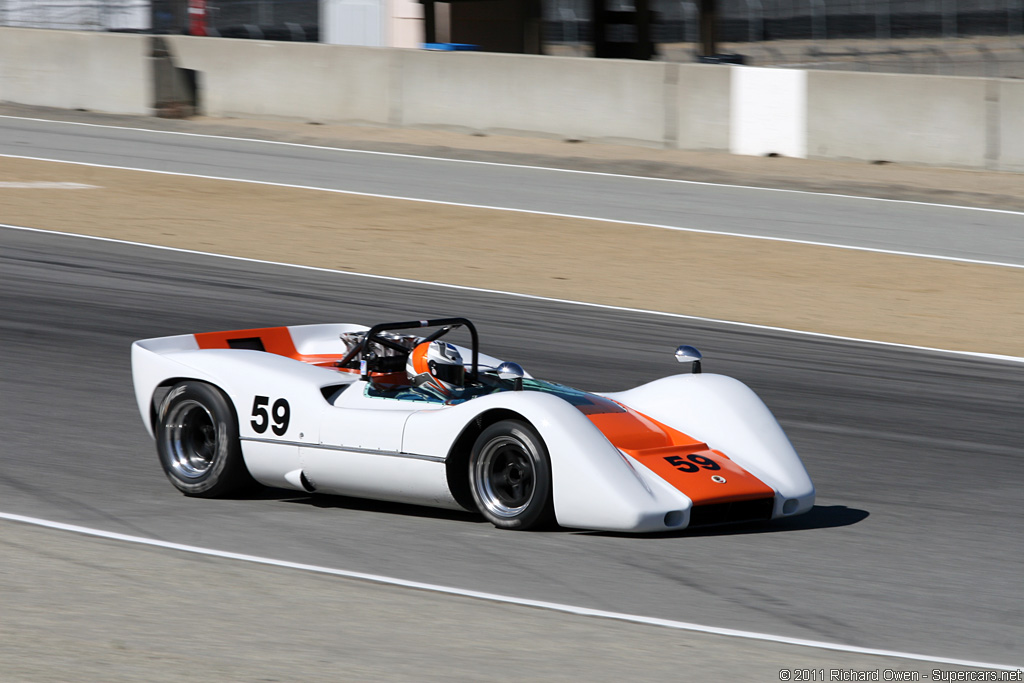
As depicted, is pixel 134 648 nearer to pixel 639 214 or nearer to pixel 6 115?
pixel 639 214

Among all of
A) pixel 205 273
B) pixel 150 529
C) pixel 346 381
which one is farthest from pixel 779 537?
pixel 205 273

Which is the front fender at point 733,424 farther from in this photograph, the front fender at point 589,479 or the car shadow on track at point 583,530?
the front fender at point 589,479

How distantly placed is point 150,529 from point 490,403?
5.49 feet

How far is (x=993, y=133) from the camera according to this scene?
20969 mm

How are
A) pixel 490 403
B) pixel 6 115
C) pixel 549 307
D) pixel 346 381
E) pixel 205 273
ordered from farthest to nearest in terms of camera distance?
pixel 6 115, pixel 205 273, pixel 549 307, pixel 346 381, pixel 490 403

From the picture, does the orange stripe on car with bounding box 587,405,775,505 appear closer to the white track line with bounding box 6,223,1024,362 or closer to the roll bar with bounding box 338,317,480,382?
the roll bar with bounding box 338,317,480,382

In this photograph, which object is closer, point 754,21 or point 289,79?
point 289,79

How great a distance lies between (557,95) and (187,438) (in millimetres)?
18271

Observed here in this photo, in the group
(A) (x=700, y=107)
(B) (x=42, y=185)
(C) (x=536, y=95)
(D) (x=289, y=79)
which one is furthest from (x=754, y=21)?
(B) (x=42, y=185)

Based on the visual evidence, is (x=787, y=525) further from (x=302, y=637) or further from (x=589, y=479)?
(x=302, y=637)

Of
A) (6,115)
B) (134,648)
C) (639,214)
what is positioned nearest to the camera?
(134,648)

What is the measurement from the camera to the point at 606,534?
6570mm

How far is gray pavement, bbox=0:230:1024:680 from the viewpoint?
5.62 meters

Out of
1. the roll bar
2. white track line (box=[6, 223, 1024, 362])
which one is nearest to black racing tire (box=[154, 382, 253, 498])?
the roll bar
